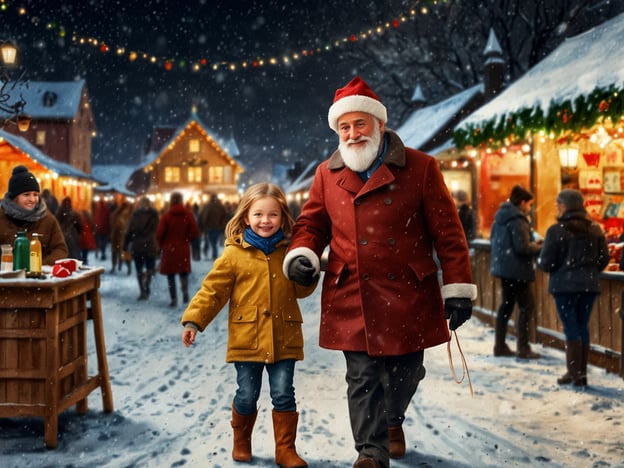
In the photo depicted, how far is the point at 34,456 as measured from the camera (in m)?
4.46

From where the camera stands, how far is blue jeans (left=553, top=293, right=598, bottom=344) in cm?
670

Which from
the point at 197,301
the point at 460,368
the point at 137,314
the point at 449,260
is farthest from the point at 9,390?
the point at 137,314

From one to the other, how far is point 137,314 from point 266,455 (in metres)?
6.90

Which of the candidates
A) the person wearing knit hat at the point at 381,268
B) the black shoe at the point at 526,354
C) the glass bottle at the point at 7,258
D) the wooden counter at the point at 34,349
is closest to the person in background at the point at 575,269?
the black shoe at the point at 526,354

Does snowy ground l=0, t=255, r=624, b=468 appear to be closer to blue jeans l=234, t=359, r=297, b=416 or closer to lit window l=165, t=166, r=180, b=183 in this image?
blue jeans l=234, t=359, r=297, b=416

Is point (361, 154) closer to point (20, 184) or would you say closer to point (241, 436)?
A: point (241, 436)

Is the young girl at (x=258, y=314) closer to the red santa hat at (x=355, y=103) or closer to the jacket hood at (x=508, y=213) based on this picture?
the red santa hat at (x=355, y=103)

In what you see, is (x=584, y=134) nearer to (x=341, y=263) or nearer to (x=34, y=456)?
Result: (x=341, y=263)

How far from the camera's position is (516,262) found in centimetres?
775

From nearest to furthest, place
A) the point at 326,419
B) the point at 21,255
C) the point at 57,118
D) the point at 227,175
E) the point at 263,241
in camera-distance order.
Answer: the point at 263,241
the point at 21,255
the point at 326,419
the point at 57,118
the point at 227,175

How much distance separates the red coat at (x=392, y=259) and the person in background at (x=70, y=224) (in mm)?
9803

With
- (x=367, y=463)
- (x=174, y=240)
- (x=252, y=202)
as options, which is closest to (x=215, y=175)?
(x=174, y=240)

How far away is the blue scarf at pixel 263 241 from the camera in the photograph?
432cm

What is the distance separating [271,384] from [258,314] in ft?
1.55
